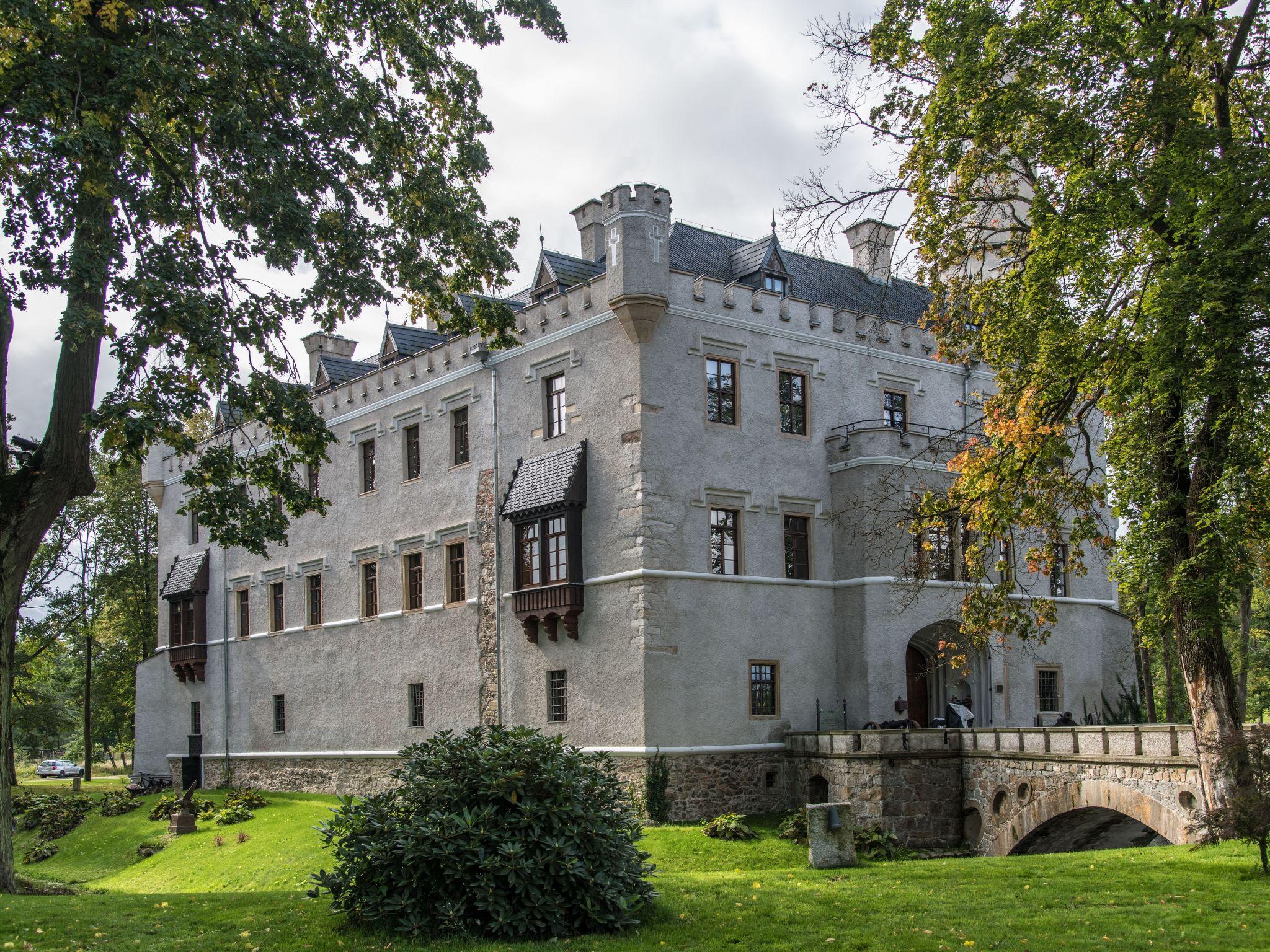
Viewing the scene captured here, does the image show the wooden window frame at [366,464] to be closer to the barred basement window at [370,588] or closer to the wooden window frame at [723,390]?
the barred basement window at [370,588]

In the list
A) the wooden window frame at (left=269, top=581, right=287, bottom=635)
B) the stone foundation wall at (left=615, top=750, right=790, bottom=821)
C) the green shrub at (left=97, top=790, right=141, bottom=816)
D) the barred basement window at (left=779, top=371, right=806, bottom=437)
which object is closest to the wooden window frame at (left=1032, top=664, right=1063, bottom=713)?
the stone foundation wall at (left=615, top=750, right=790, bottom=821)

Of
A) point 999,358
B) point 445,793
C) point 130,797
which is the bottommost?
point 130,797

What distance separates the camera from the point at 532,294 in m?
29.0

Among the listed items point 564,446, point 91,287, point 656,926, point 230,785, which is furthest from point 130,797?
point 656,926

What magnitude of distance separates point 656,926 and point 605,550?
14348mm

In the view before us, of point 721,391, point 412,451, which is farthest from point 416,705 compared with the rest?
point 721,391

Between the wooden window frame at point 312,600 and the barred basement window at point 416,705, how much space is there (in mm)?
5537

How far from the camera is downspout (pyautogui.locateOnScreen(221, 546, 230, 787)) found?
123ft

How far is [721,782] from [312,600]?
15815 mm

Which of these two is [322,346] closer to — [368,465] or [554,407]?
[368,465]

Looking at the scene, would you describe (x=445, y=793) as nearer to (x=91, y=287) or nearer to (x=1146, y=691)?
(x=91, y=287)

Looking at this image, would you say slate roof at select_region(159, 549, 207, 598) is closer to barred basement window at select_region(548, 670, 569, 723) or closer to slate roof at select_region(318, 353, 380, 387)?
slate roof at select_region(318, 353, 380, 387)

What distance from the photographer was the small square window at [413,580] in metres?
30.9

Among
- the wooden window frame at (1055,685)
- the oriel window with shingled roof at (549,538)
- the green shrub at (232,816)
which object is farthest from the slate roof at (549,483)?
the wooden window frame at (1055,685)
